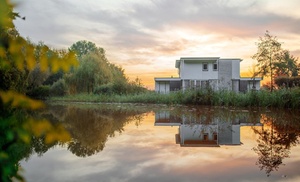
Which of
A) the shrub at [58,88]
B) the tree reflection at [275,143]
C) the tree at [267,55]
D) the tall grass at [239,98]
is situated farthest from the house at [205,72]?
the tree reflection at [275,143]

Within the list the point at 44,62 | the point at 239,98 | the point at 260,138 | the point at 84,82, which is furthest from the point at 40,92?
the point at 44,62

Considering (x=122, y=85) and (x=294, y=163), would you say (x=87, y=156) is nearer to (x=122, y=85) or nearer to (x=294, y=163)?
(x=294, y=163)

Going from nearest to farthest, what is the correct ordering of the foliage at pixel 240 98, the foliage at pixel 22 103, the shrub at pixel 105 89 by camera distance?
1. the foliage at pixel 22 103
2. the foliage at pixel 240 98
3. the shrub at pixel 105 89

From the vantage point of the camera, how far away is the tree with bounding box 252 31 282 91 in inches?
1271

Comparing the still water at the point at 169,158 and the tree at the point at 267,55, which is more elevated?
the tree at the point at 267,55

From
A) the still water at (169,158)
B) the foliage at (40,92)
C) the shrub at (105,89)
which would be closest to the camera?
the still water at (169,158)

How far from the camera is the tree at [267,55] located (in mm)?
32281

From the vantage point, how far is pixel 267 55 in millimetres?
32562

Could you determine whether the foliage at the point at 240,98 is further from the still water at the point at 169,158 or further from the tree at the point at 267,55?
the tree at the point at 267,55

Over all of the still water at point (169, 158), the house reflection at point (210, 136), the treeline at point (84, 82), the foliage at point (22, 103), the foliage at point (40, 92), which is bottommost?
the still water at point (169, 158)

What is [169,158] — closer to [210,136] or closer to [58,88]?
[210,136]

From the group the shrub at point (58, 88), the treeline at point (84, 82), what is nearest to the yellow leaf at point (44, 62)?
the treeline at point (84, 82)

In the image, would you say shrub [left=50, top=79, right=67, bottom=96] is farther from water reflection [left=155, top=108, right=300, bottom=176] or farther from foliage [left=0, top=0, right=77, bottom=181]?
foliage [left=0, top=0, right=77, bottom=181]

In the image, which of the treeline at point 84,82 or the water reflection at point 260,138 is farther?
the treeline at point 84,82
